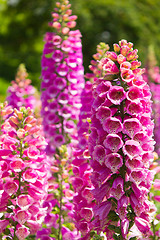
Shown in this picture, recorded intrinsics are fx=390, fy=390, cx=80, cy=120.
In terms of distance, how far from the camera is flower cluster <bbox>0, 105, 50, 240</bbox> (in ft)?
6.56

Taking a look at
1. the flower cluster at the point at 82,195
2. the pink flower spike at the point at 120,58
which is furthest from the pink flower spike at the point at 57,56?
the pink flower spike at the point at 120,58

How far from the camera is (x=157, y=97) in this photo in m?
6.09

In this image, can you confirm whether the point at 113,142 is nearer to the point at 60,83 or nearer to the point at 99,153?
the point at 99,153

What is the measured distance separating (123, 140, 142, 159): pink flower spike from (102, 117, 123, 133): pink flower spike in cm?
8

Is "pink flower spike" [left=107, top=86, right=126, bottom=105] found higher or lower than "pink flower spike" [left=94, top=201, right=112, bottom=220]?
higher

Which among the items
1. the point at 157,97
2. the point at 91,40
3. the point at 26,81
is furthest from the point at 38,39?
the point at 26,81

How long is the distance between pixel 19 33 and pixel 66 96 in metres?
15.9

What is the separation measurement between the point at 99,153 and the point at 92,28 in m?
14.9

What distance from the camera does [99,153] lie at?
191 centimetres

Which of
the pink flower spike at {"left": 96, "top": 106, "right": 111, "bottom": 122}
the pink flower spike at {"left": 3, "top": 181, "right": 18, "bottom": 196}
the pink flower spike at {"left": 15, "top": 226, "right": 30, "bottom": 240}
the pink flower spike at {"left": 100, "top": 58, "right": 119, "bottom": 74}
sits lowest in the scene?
the pink flower spike at {"left": 15, "top": 226, "right": 30, "bottom": 240}

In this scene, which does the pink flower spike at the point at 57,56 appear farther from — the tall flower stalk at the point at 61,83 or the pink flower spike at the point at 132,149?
the pink flower spike at the point at 132,149

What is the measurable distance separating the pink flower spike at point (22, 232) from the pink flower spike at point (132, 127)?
726 millimetres

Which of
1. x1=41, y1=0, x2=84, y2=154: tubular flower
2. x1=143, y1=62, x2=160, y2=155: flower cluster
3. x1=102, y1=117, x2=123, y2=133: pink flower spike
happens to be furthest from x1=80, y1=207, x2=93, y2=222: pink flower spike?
x1=143, y1=62, x2=160, y2=155: flower cluster

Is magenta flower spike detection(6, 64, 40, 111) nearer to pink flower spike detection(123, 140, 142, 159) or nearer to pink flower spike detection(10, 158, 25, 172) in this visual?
pink flower spike detection(10, 158, 25, 172)
